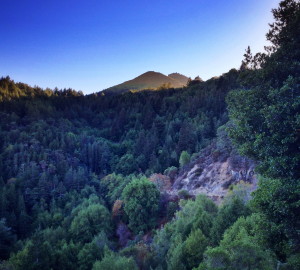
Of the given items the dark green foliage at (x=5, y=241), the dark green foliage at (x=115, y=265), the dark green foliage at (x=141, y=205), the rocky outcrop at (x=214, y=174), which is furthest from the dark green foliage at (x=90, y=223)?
the dark green foliage at (x=115, y=265)

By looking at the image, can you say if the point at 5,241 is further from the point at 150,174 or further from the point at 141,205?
the point at 150,174

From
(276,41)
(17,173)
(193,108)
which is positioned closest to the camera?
(276,41)

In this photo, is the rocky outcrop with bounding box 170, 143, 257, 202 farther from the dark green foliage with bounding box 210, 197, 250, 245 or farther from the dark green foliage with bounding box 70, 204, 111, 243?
the dark green foliage with bounding box 70, 204, 111, 243

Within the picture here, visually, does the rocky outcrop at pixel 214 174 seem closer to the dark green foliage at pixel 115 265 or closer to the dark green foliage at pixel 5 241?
the dark green foliage at pixel 115 265

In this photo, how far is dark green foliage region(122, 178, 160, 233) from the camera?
54.4m

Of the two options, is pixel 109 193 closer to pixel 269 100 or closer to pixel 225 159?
pixel 225 159

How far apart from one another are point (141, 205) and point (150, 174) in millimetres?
27530

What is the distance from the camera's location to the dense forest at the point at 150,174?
46.8 feet

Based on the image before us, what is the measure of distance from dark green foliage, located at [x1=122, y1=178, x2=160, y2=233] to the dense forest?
251 millimetres

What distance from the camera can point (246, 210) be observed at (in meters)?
29.7

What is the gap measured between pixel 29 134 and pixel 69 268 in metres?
82.5

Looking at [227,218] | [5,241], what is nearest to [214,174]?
[227,218]

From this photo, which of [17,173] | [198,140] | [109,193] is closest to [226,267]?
[109,193]

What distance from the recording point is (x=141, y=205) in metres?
54.9
